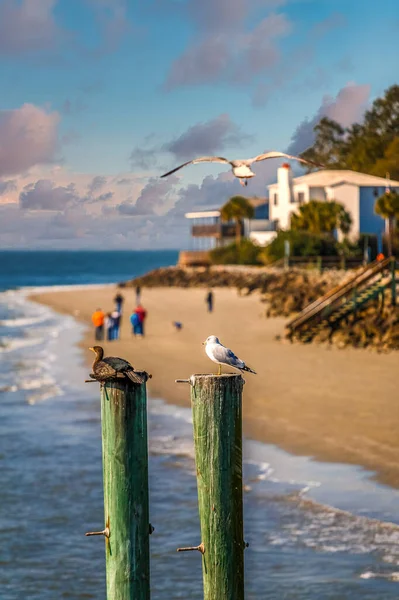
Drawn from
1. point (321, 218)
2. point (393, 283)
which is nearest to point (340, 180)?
point (321, 218)

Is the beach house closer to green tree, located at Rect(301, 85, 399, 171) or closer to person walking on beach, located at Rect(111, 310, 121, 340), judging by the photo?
green tree, located at Rect(301, 85, 399, 171)

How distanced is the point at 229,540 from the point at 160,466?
931 cm

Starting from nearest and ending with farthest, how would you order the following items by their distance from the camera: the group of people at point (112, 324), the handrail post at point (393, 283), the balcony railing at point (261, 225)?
the handrail post at point (393, 283) → the group of people at point (112, 324) → the balcony railing at point (261, 225)

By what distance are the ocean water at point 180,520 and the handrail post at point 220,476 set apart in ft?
12.7

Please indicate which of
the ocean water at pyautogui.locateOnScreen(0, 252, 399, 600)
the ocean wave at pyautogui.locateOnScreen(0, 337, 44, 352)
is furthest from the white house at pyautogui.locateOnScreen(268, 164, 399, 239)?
the ocean water at pyautogui.locateOnScreen(0, 252, 399, 600)

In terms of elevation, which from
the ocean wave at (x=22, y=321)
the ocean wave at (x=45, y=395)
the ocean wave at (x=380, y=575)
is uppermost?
the ocean wave at (x=22, y=321)

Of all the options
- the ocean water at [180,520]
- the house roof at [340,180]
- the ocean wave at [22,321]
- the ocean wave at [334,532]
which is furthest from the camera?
the house roof at [340,180]

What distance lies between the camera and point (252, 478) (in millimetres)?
15016

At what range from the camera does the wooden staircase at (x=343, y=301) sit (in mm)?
31047

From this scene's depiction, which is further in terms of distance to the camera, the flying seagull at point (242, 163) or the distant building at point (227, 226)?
the distant building at point (227, 226)

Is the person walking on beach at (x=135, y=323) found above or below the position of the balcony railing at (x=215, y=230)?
below

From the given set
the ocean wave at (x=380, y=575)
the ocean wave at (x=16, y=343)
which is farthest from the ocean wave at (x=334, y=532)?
the ocean wave at (x=16, y=343)

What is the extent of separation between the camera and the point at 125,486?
6590 mm

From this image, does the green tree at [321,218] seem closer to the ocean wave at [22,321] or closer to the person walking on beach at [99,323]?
the ocean wave at [22,321]
